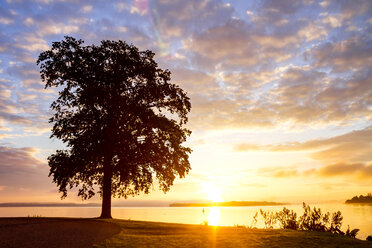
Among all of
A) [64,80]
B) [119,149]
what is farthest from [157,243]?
[64,80]

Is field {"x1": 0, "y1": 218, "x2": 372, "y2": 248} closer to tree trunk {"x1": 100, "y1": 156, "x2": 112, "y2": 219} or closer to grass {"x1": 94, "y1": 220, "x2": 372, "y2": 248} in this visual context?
grass {"x1": 94, "y1": 220, "x2": 372, "y2": 248}

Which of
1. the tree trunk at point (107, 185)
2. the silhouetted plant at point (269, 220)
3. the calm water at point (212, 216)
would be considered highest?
the tree trunk at point (107, 185)

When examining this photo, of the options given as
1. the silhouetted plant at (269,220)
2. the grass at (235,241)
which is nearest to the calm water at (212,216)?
the silhouetted plant at (269,220)

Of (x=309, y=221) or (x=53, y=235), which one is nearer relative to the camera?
(x=53, y=235)

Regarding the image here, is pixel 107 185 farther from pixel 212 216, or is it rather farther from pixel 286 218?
pixel 212 216

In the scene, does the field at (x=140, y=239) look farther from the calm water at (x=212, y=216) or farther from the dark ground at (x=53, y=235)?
the calm water at (x=212, y=216)

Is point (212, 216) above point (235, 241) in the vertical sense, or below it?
below

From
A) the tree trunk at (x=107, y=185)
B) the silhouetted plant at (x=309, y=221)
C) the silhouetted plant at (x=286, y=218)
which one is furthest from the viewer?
the tree trunk at (x=107, y=185)

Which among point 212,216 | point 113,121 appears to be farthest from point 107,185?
point 212,216

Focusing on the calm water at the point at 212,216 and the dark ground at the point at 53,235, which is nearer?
the dark ground at the point at 53,235

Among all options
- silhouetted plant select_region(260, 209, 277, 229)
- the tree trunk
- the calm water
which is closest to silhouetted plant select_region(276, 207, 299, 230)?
silhouetted plant select_region(260, 209, 277, 229)

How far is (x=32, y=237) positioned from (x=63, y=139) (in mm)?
13623

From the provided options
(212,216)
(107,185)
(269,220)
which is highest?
(107,185)

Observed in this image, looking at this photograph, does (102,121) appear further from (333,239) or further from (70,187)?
(333,239)
